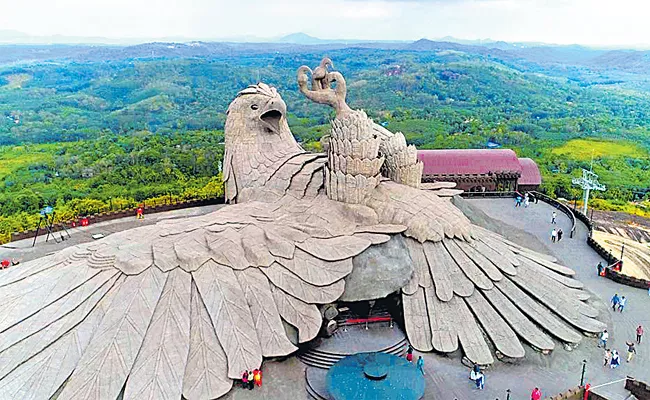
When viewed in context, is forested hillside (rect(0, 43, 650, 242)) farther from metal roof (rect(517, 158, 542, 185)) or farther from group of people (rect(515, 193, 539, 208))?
group of people (rect(515, 193, 539, 208))

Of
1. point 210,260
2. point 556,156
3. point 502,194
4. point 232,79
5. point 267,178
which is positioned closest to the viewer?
point 210,260

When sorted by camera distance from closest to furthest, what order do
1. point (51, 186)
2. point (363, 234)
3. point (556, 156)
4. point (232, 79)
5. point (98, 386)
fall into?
point (98, 386), point (363, 234), point (51, 186), point (556, 156), point (232, 79)

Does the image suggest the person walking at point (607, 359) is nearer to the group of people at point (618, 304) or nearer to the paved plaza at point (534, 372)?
the paved plaza at point (534, 372)

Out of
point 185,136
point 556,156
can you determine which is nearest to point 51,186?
point 185,136

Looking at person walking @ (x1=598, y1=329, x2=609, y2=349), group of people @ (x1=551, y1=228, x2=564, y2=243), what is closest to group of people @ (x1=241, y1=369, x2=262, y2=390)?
person walking @ (x1=598, y1=329, x2=609, y2=349)

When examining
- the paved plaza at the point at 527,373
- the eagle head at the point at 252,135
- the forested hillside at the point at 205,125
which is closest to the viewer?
the paved plaza at the point at 527,373

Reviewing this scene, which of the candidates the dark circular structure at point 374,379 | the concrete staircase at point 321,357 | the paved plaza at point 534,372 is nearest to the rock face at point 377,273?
the concrete staircase at point 321,357

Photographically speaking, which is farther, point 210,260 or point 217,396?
point 210,260

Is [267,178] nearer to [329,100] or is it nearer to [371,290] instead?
[329,100]
